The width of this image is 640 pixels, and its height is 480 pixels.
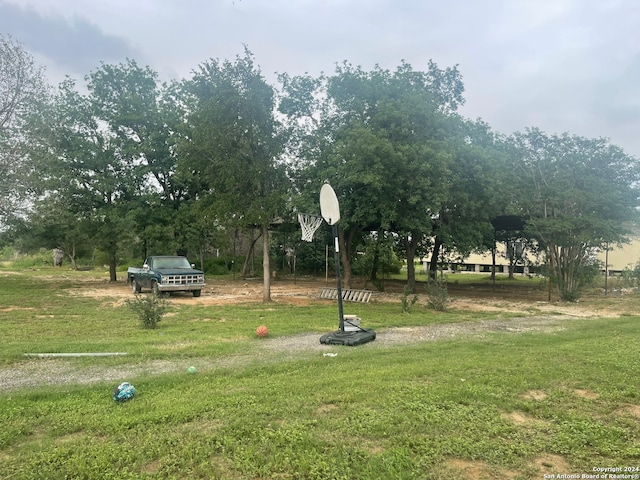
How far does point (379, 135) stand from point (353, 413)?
37.0ft

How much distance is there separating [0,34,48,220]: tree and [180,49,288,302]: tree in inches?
232

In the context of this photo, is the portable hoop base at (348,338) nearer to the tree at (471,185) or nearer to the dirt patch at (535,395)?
the dirt patch at (535,395)

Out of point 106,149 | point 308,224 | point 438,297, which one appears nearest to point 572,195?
point 438,297

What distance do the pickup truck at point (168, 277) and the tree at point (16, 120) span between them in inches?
203

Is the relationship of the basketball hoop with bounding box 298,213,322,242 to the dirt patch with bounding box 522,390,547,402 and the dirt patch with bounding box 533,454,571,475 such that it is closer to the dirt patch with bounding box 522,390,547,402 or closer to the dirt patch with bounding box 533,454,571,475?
the dirt patch with bounding box 522,390,547,402

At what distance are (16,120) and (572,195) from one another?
20.2 metres

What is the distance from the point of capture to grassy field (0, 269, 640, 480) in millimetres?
→ 2973

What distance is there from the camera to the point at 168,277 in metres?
17.1

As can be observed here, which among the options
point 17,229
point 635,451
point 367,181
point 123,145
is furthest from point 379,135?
point 17,229

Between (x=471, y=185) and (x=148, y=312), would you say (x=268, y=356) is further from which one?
(x=471, y=185)

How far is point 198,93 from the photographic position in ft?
48.3

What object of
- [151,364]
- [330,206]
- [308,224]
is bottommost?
[151,364]

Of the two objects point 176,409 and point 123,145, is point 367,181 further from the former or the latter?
point 123,145

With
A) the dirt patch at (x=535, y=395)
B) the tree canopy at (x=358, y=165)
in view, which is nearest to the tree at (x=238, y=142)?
the tree canopy at (x=358, y=165)
